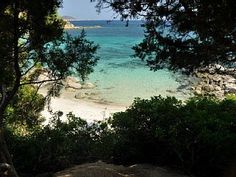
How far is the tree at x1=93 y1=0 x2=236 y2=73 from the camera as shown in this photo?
17.3ft

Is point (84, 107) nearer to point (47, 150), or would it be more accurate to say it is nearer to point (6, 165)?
point (47, 150)

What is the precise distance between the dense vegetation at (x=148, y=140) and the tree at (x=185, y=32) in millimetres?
1508

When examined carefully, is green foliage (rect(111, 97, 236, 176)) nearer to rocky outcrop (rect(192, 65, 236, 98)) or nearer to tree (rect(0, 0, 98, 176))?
rocky outcrop (rect(192, 65, 236, 98))

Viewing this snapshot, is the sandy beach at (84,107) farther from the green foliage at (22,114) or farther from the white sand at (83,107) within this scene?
the green foliage at (22,114)

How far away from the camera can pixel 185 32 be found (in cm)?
591

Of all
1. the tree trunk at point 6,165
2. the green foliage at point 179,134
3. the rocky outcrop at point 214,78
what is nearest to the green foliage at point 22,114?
the green foliage at point 179,134

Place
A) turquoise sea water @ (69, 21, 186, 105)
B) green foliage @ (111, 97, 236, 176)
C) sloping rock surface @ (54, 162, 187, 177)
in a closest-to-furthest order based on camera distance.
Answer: sloping rock surface @ (54, 162, 187, 177), green foliage @ (111, 97, 236, 176), turquoise sea water @ (69, 21, 186, 105)

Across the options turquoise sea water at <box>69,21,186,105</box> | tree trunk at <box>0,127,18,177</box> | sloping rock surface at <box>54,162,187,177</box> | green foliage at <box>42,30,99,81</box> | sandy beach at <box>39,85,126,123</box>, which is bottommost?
turquoise sea water at <box>69,21,186,105</box>

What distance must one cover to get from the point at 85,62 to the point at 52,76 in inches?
21.5

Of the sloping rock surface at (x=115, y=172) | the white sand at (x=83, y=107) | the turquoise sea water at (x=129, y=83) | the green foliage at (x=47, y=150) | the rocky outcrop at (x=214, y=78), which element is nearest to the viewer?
the rocky outcrop at (x=214, y=78)

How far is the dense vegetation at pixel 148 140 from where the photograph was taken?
7.40 meters

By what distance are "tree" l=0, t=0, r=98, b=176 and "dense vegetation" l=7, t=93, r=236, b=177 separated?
1797 mm

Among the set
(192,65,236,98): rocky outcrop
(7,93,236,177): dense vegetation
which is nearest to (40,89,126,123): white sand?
(192,65,236,98): rocky outcrop

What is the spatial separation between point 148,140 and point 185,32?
2706mm
